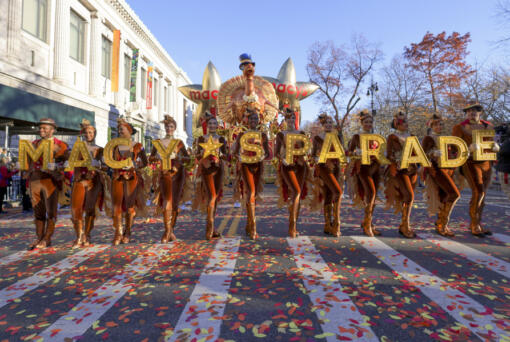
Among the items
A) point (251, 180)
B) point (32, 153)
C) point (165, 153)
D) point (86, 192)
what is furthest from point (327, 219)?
point (32, 153)

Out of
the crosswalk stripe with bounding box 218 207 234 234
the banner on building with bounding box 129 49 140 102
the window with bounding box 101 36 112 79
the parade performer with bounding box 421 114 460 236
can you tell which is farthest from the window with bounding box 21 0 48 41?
the parade performer with bounding box 421 114 460 236

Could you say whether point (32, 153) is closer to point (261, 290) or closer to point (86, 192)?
point (86, 192)

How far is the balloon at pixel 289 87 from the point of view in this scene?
22.1 metres

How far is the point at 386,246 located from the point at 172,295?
12.7ft

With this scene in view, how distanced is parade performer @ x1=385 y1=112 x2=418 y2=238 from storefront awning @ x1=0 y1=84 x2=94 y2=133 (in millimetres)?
13742

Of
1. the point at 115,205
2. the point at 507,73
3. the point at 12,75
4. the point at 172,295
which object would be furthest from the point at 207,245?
the point at 507,73

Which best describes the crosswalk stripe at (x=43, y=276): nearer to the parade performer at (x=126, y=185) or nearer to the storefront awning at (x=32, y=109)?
the parade performer at (x=126, y=185)

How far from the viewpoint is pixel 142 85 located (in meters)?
33.6

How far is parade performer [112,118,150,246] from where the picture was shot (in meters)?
5.67

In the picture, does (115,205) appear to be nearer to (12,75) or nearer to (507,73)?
(12,75)

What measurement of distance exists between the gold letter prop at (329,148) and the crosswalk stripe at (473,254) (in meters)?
2.37

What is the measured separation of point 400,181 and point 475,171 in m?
1.64

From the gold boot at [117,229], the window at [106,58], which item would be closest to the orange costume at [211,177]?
the gold boot at [117,229]

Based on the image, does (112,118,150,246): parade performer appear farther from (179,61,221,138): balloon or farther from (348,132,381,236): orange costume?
(179,61,221,138): balloon
